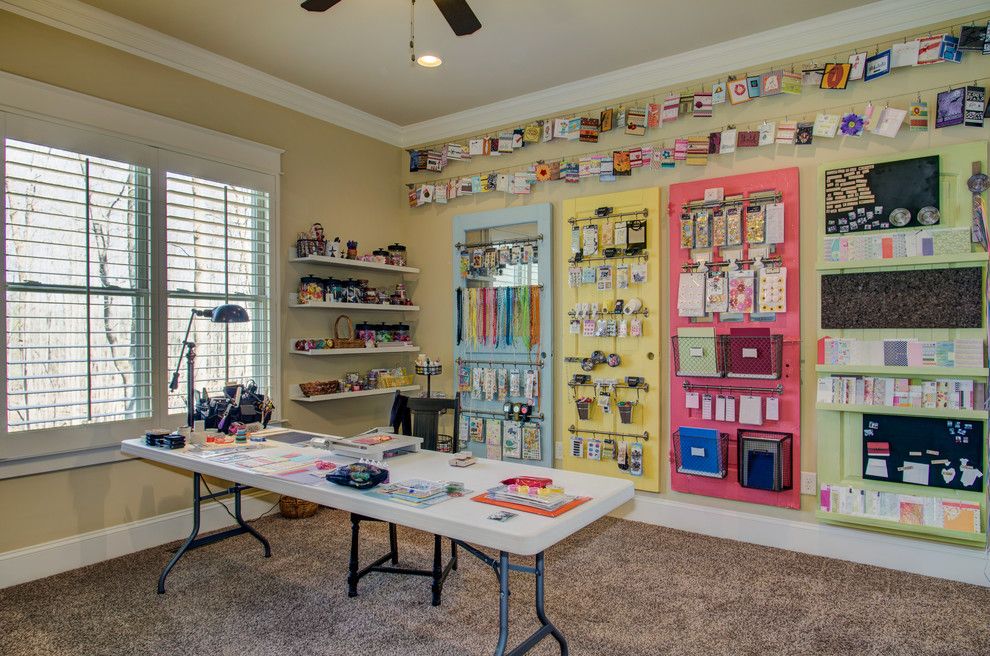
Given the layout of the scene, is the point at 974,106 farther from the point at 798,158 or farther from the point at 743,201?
the point at 743,201

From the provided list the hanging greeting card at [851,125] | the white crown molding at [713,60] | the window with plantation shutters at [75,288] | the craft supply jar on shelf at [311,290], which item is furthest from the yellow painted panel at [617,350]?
the window with plantation shutters at [75,288]

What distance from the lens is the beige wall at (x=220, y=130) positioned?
10.3 ft

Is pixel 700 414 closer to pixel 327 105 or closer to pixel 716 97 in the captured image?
pixel 716 97

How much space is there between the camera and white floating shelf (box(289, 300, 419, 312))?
4.34 metres

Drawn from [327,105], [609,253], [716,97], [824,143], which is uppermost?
[327,105]

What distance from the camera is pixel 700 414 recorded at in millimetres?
3873

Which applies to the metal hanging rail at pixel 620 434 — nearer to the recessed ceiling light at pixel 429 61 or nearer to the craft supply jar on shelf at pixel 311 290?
the craft supply jar on shelf at pixel 311 290

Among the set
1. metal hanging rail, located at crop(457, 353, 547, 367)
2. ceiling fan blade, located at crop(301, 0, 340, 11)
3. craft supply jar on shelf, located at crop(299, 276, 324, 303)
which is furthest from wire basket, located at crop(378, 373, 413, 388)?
ceiling fan blade, located at crop(301, 0, 340, 11)

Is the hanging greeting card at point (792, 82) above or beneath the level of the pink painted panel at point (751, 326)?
above

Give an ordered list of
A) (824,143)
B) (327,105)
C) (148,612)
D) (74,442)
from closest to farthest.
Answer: (148,612) < (74,442) < (824,143) < (327,105)

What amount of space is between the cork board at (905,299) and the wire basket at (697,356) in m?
0.65

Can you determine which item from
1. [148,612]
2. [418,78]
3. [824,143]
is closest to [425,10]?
[418,78]

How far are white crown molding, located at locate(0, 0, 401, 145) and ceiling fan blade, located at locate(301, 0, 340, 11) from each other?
1648 mm

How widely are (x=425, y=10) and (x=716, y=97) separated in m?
1.92
